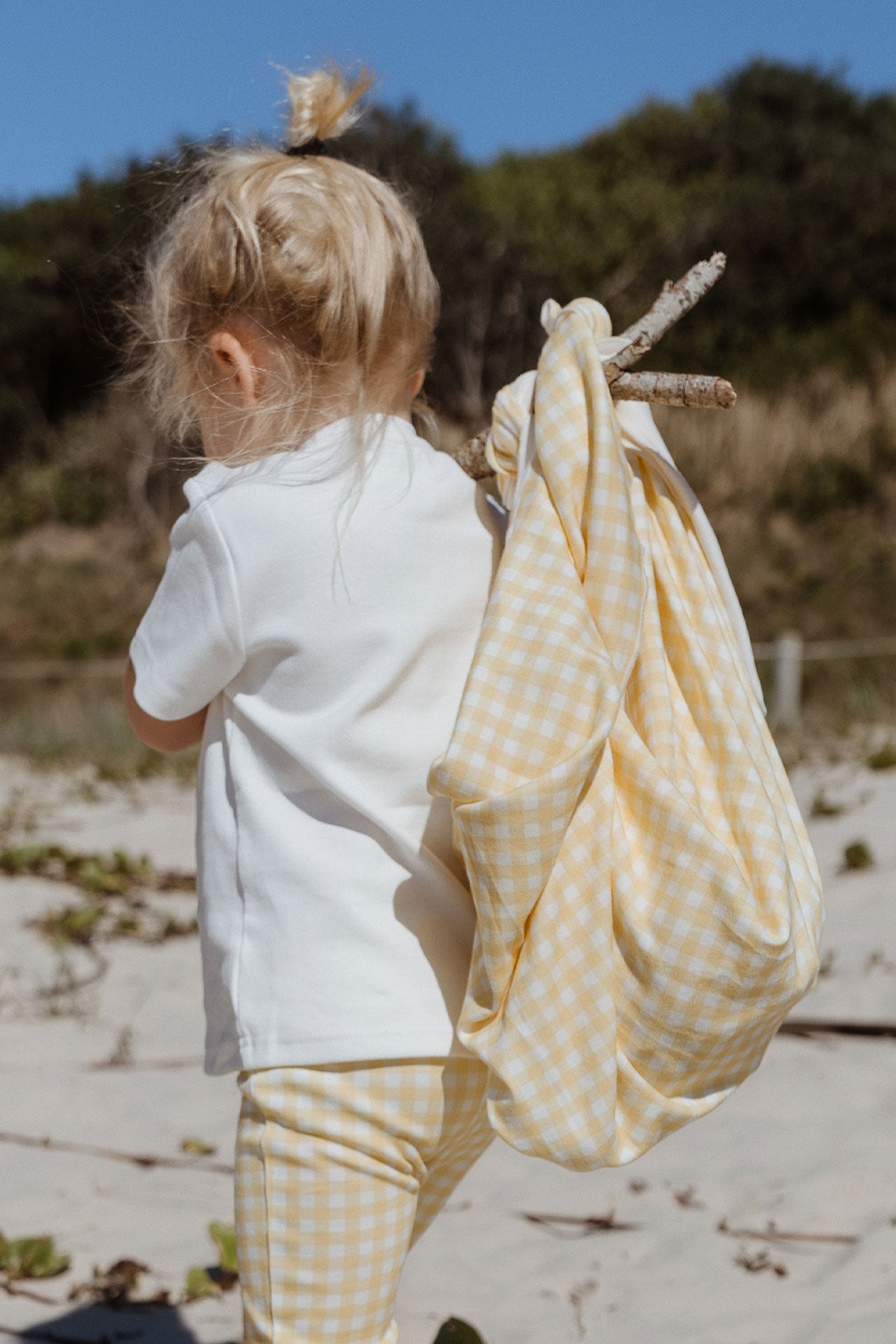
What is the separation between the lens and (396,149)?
18000mm

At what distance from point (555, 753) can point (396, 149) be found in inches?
731

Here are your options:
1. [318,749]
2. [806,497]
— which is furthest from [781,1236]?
[806,497]

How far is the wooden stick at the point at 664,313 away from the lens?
130cm

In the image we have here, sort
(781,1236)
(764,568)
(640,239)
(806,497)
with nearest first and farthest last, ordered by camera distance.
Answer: (781,1236) < (764,568) < (806,497) < (640,239)

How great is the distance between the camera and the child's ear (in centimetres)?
131

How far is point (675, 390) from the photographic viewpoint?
1.27m

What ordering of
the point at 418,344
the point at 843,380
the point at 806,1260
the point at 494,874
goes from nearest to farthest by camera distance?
the point at 494,874
the point at 418,344
the point at 806,1260
the point at 843,380

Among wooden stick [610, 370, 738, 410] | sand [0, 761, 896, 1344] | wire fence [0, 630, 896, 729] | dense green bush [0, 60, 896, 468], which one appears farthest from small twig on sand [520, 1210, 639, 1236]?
dense green bush [0, 60, 896, 468]

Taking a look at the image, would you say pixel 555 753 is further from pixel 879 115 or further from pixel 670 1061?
pixel 879 115

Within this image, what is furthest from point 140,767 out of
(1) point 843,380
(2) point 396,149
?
(2) point 396,149

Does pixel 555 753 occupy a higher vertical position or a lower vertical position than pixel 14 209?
lower

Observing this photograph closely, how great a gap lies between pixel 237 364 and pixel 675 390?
465mm

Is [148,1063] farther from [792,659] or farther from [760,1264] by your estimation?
[792,659]

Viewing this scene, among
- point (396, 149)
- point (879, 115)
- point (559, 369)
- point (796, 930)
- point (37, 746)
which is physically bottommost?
point (37, 746)
